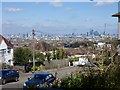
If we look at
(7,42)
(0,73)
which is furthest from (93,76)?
(7,42)

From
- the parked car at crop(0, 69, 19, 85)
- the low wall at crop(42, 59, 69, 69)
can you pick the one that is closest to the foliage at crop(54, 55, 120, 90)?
the parked car at crop(0, 69, 19, 85)

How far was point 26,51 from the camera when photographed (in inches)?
1924

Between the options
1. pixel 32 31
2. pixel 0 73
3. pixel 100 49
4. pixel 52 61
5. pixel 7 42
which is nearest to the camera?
pixel 100 49

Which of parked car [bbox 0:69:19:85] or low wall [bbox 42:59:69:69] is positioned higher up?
parked car [bbox 0:69:19:85]

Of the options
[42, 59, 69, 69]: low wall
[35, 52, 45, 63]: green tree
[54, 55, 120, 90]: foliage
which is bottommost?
[42, 59, 69, 69]: low wall

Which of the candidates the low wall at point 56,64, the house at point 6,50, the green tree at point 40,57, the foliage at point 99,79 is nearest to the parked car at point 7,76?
the foliage at point 99,79

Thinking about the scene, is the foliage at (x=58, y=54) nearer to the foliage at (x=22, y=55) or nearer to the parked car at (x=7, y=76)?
the foliage at (x=22, y=55)

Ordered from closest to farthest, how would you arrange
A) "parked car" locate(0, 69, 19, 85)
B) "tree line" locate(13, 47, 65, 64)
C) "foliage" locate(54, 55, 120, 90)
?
"foliage" locate(54, 55, 120, 90), "parked car" locate(0, 69, 19, 85), "tree line" locate(13, 47, 65, 64)

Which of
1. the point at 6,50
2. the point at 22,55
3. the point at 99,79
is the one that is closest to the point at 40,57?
the point at 22,55

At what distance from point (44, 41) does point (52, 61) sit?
17766 mm

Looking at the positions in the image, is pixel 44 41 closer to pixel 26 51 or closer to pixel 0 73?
pixel 26 51

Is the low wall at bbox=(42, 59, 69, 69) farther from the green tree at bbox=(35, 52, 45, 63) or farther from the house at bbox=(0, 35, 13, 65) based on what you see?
the house at bbox=(0, 35, 13, 65)

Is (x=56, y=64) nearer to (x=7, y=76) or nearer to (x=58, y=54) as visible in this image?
(x=58, y=54)

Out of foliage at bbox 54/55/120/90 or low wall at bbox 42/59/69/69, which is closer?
foliage at bbox 54/55/120/90
